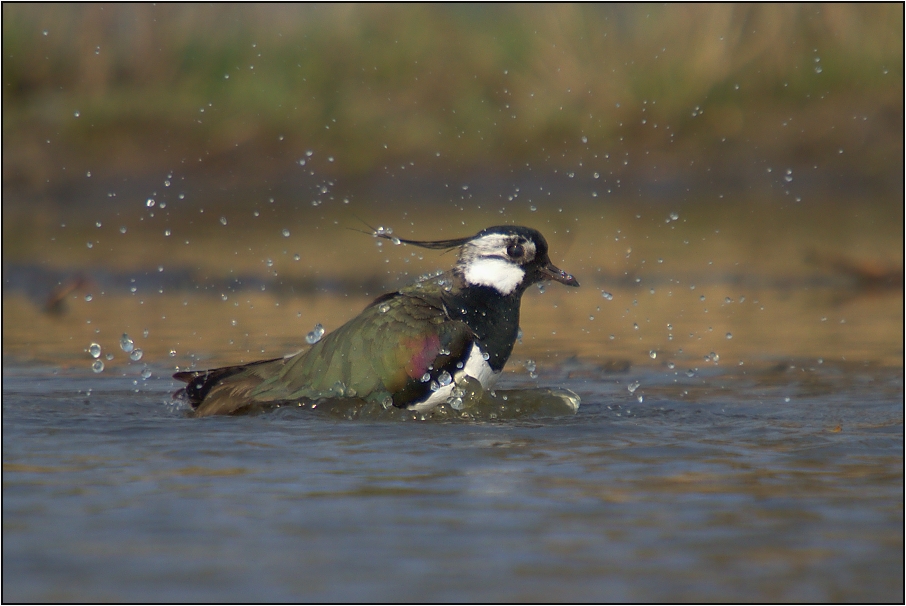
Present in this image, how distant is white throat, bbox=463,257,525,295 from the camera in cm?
609

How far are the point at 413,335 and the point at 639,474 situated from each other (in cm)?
138

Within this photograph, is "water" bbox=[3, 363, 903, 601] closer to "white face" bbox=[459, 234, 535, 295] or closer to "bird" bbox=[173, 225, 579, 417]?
"bird" bbox=[173, 225, 579, 417]

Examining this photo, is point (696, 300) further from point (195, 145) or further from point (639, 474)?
point (195, 145)

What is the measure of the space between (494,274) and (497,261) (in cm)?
6

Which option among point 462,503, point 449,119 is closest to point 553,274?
point 462,503

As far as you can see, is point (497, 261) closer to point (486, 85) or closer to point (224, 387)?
point (224, 387)

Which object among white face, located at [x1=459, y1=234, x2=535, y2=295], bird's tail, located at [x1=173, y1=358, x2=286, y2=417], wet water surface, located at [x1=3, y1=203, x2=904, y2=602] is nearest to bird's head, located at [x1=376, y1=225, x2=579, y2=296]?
white face, located at [x1=459, y1=234, x2=535, y2=295]

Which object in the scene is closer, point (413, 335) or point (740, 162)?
point (413, 335)

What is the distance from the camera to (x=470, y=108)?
17781mm

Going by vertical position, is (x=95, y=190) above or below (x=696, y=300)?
above

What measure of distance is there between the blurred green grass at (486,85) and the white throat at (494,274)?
35.8ft

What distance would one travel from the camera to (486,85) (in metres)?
17.9

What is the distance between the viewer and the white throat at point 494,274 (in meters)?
6.09

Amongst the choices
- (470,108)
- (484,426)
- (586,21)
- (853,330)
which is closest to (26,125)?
(470,108)
